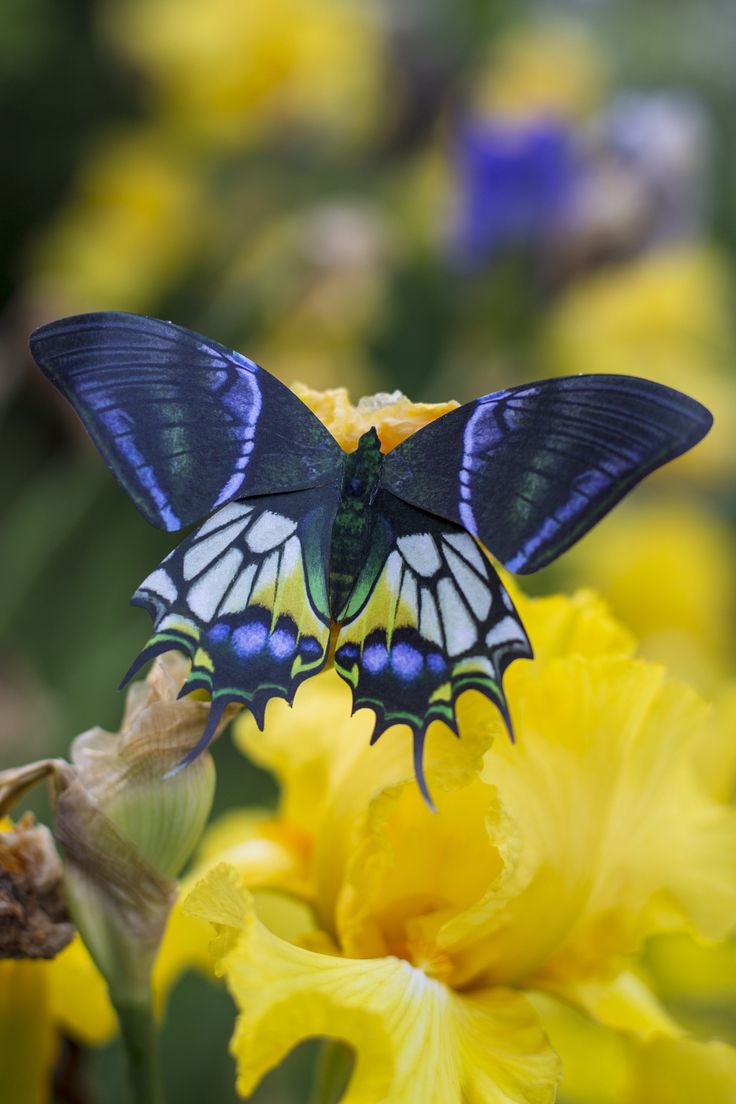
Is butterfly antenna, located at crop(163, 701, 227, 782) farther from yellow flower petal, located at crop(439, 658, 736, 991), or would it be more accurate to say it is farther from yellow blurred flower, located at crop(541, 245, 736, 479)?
yellow blurred flower, located at crop(541, 245, 736, 479)

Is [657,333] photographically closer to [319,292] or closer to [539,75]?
[539,75]

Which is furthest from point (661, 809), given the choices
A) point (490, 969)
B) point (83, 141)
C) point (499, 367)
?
point (83, 141)

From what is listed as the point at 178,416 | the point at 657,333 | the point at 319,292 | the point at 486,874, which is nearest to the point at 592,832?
the point at 486,874

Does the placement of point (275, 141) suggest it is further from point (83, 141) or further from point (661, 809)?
Answer: point (661, 809)

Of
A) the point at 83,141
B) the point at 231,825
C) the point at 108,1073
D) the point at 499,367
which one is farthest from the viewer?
the point at 83,141

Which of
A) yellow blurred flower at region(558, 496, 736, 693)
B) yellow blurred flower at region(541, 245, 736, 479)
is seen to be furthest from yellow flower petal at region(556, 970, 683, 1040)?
yellow blurred flower at region(541, 245, 736, 479)

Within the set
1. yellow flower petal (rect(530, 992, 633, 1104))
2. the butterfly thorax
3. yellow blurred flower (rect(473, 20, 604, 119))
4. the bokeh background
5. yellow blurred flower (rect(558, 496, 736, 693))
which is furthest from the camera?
yellow blurred flower (rect(473, 20, 604, 119))
